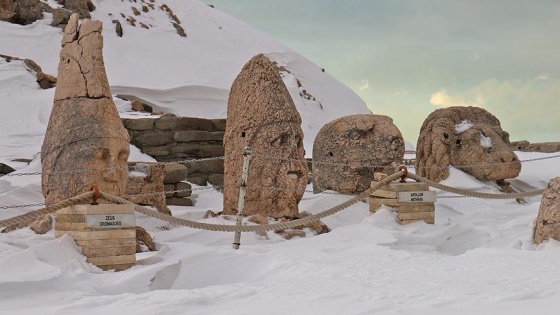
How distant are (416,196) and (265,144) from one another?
194 cm

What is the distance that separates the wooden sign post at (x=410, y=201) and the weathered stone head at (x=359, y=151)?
7.86 ft

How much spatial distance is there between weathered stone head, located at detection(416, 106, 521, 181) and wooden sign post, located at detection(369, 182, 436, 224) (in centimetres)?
402

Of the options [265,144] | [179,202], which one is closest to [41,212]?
[265,144]

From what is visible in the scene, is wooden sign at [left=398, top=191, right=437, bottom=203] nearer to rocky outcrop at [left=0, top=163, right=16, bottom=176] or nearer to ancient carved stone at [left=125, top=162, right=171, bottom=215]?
ancient carved stone at [left=125, top=162, right=171, bottom=215]

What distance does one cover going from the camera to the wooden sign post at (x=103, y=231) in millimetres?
5453

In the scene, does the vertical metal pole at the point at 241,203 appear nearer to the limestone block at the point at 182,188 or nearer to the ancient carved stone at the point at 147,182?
the ancient carved stone at the point at 147,182

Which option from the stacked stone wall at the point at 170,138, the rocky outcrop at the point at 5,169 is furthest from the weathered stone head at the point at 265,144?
the stacked stone wall at the point at 170,138

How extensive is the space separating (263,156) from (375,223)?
147cm

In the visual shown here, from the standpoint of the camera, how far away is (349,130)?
10867mm

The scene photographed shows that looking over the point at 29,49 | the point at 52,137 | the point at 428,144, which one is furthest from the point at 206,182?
the point at 29,49

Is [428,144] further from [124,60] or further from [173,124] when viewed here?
[124,60]

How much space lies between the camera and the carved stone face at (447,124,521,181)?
12.1 metres

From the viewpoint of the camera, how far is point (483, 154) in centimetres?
1220

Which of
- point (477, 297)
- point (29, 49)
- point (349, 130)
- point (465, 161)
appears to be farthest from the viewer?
point (29, 49)
